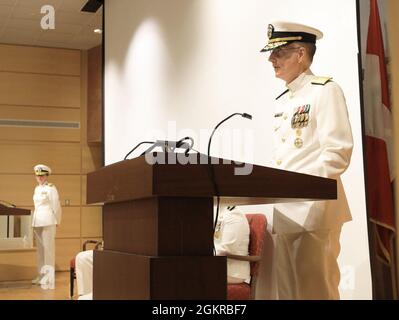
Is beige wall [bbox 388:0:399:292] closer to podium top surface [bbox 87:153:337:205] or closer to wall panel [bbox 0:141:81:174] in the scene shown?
podium top surface [bbox 87:153:337:205]

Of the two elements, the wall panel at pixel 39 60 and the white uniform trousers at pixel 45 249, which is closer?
the white uniform trousers at pixel 45 249

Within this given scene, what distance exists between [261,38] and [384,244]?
2.14 meters

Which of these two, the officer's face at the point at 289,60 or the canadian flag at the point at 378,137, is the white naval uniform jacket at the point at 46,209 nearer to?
the officer's face at the point at 289,60

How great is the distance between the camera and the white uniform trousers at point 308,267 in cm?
228

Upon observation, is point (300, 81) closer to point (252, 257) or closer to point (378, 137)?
point (378, 137)

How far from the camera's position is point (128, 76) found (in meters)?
6.74

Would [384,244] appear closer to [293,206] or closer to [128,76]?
[293,206]

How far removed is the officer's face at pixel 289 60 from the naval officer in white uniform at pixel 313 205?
0.07 meters

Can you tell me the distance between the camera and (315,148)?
2.34m

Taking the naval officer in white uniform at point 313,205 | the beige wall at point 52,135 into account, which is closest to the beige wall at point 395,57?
the naval officer in white uniform at point 313,205

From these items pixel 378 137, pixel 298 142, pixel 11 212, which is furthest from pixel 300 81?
pixel 11 212

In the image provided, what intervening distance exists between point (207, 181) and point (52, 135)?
886 centimetres

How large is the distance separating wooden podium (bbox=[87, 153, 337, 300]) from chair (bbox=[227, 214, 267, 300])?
1.44 meters
